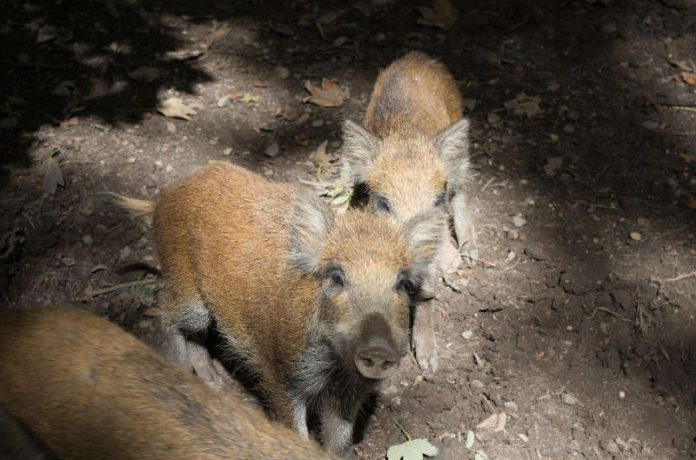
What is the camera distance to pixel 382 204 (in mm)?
4098

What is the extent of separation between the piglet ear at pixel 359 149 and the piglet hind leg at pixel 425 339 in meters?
0.90

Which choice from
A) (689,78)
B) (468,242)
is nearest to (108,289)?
(468,242)

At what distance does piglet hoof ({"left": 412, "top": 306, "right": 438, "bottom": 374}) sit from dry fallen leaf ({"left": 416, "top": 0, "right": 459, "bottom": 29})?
275 centimetres

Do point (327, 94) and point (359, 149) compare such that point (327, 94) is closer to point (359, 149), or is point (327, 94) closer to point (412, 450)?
point (359, 149)

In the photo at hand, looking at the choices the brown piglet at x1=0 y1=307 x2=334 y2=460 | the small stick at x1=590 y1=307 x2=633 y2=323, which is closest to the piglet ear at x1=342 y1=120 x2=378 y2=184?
the small stick at x1=590 y1=307 x2=633 y2=323

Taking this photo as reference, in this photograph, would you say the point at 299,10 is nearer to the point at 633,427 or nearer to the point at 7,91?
the point at 7,91

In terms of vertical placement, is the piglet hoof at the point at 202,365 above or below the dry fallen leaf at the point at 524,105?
below

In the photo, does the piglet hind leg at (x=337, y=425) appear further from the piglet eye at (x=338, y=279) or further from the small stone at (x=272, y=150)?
the small stone at (x=272, y=150)

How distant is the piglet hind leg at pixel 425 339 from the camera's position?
12.9 ft

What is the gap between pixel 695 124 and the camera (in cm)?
490

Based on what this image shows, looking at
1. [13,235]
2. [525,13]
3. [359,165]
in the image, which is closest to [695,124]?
[525,13]

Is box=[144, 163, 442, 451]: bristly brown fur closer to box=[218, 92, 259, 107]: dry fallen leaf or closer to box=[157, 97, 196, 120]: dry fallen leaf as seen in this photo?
box=[157, 97, 196, 120]: dry fallen leaf

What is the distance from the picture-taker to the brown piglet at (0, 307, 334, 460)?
6.89 feet

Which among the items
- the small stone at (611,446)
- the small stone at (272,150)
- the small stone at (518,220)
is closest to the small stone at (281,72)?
the small stone at (272,150)
